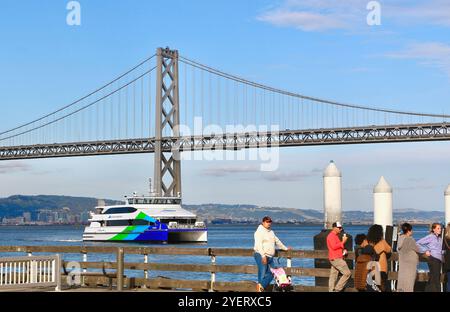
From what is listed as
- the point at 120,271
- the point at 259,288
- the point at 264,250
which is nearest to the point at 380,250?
the point at 264,250

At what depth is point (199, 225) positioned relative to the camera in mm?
75562

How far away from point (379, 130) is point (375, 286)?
216 feet

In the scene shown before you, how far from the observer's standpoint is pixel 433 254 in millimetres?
13461

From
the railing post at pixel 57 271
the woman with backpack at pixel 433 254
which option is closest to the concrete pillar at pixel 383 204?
the woman with backpack at pixel 433 254

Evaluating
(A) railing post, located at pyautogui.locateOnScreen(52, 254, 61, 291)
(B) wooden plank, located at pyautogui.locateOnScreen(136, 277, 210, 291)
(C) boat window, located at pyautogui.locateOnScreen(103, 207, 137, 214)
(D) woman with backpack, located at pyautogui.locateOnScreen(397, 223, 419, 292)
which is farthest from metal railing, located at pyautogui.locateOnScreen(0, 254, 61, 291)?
(C) boat window, located at pyautogui.locateOnScreen(103, 207, 137, 214)

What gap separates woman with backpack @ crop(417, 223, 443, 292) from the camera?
13.4 metres

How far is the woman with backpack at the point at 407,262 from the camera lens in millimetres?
13109

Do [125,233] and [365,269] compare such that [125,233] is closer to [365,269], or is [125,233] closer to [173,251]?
[173,251]

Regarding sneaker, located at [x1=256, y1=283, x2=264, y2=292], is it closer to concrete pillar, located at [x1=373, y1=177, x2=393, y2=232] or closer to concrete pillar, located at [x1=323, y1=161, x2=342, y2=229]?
concrete pillar, located at [x1=323, y1=161, x2=342, y2=229]

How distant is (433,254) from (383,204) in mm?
6924

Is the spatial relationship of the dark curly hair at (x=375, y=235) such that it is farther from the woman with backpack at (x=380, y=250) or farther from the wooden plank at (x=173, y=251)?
the wooden plank at (x=173, y=251)

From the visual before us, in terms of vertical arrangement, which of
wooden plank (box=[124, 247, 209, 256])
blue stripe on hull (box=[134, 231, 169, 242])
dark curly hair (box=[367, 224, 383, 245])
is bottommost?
blue stripe on hull (box=[134, 231, 169, 242])

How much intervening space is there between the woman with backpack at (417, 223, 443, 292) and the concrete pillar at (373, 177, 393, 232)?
21.5 feet
